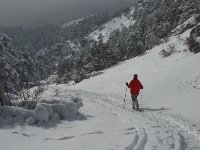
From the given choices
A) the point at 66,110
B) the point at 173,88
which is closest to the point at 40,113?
the point at 66,110

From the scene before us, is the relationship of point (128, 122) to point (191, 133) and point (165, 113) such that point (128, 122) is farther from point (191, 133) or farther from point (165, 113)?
point (165, 113)

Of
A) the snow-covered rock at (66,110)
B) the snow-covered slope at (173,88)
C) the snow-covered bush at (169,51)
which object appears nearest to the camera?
the snow-covered rock at (66,110)

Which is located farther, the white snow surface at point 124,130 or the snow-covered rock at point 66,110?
the snow-covered rock at point 66,110

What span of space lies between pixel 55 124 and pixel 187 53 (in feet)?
70.1

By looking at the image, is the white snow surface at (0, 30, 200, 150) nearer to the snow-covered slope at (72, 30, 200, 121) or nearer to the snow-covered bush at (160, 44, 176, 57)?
the snow-covered slope at (72, 30, 200, 121)

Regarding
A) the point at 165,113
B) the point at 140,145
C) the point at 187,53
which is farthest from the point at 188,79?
the point at 140,145

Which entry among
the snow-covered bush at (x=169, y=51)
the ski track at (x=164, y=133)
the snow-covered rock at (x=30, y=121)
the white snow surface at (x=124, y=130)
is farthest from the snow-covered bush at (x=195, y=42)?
the snow-covered rock at (x=30, y=121)

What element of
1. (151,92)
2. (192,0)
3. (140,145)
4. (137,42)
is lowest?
(140,145)

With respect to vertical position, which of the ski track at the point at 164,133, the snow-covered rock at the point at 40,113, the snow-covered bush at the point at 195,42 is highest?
the snow-covered bush at the point at 195,42

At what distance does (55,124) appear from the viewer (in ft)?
39.5

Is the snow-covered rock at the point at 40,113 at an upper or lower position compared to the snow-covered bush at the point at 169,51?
lower

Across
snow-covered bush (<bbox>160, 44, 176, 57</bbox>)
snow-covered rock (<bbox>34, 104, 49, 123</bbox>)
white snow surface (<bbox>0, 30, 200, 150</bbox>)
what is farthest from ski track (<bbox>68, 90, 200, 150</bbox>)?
snow-covered bush (<bbox>160, 44, 176, 57</bbox>)

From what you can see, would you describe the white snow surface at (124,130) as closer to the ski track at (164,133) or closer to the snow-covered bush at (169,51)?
the ski track at (164,133)

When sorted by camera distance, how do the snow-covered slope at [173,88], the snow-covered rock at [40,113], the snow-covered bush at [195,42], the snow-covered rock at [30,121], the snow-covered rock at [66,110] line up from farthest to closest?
the snow-covered bush at [195,42] → the snow-covered slope at [173,88] → the snow-covered rock at [66,110] → the snow-covered rock at [40,113] → the snow-covered rock at [30,121]
